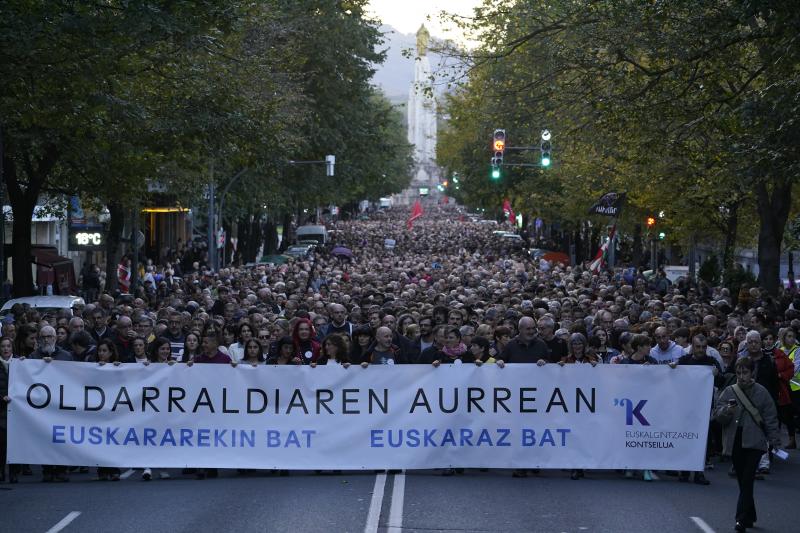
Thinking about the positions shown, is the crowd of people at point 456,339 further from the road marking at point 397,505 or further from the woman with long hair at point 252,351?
the road marking at point 397,505

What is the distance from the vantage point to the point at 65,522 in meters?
11.5

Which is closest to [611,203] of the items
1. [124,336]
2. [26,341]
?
[124,336]

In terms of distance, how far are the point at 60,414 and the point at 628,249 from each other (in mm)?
53626

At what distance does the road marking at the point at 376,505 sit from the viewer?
11.2 metres

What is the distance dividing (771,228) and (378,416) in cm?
1812

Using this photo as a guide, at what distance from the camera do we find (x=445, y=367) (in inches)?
534

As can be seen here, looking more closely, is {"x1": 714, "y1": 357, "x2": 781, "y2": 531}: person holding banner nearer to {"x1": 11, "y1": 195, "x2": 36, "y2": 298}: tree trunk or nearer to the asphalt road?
the asphalt road

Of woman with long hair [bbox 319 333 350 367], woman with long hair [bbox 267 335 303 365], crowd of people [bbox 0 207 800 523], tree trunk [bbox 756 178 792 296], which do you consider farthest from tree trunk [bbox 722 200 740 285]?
woman with long hair [bbox 319 333 350 367]

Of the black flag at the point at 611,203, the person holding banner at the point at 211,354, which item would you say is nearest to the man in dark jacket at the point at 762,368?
the person holding banner at the point at 211,354

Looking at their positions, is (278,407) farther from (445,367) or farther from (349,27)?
(349,27)

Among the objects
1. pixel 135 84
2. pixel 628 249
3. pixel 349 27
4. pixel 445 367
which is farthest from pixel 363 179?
pixel 445 367

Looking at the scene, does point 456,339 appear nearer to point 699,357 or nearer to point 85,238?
point 699,357

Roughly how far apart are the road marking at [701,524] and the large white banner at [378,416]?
1.67 metres

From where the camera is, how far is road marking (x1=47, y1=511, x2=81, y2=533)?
1118cm
